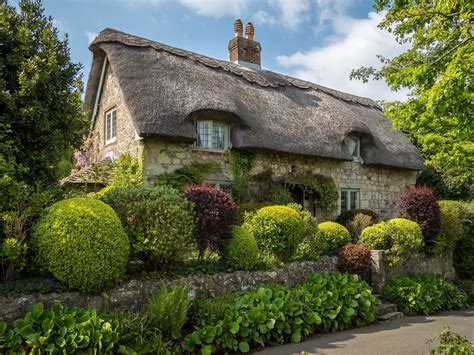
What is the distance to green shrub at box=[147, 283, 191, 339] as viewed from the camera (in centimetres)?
536

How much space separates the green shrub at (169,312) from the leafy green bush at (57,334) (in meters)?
0.65

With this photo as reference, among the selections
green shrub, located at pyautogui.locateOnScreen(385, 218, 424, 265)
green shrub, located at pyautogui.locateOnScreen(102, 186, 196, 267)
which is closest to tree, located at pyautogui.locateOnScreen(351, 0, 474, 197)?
green shrub, located at pyautogui.locateOnScreen(385, 218, 424, 265)

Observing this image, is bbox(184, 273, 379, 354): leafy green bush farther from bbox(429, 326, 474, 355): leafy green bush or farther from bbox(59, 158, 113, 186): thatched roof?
bbox(59, 158, 113, 186): thatched roof

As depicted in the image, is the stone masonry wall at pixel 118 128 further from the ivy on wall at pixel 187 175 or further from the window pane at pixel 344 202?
the window pane at pixel 344 202

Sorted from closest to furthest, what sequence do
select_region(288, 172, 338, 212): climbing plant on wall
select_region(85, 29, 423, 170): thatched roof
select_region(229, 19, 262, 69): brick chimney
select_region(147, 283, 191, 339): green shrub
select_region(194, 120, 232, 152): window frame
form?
select_region(147, 283, 191, 339): green shrub, select_region(85, 29, 423, 170): thatched roof, select_region(194, 120, 232, 152): window frame, select_region(288, 172, 338, 212): climbing plant on wall, select_region(229, 19, 262, 69): brick chimney

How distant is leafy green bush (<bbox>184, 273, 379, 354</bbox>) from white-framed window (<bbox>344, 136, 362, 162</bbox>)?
7.75 m

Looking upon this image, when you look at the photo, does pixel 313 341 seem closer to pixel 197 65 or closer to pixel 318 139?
pixel 318 139

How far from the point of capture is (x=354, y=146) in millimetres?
15367

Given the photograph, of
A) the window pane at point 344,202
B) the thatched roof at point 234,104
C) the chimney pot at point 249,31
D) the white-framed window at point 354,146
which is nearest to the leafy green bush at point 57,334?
the thatched roof at point 234,104

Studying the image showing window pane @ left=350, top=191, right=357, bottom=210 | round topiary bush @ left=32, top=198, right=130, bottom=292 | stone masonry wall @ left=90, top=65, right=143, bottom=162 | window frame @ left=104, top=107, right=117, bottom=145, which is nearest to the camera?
round topiary bush @ left=32, top=198, right=130, bottom=292

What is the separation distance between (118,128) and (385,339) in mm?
9362

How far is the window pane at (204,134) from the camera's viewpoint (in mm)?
11387

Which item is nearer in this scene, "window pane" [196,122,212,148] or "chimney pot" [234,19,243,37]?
"window pane" [196,122,212,148]

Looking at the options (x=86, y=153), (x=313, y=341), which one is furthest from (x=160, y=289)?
(x=86, y=153)
